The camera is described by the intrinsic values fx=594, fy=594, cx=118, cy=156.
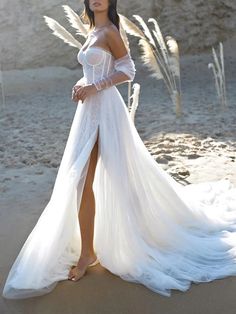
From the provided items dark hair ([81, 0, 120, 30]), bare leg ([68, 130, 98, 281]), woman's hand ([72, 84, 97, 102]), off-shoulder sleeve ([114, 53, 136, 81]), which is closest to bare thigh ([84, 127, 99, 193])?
bare leg ([68, 130, 98, 281])

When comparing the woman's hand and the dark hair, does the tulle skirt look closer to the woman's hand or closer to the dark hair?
the woman's hand

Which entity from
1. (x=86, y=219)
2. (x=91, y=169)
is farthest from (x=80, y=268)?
(x=91, y=169)

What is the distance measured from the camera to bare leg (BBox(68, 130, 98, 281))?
7.20ft

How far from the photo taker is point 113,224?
7.34ft

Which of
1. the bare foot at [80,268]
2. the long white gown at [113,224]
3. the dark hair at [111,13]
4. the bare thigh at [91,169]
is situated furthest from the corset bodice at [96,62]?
the bare foot at [80,268]

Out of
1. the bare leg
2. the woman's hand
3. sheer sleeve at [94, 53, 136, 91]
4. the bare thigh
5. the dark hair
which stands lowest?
the bare leg

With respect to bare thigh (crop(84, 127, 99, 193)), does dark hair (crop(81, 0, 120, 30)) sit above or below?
above

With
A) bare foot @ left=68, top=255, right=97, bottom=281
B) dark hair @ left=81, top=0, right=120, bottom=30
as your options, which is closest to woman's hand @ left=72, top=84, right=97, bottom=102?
dark hair @ left=81, top=0, right=120, bottom=30

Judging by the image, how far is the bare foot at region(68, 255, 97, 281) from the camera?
2.18 meters

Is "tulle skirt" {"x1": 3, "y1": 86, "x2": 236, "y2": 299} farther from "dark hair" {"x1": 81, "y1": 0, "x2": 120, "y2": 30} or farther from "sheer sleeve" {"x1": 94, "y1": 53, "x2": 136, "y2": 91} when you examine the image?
"dark hair" {"x1": 81, "y1": 0, "x2": 120, "y2": 30}

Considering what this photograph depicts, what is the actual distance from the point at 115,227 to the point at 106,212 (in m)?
0.07

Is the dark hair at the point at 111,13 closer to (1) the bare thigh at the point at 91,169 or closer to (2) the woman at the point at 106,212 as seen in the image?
(2) the woman at the point at 106,212

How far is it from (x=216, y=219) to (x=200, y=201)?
22 centimetres

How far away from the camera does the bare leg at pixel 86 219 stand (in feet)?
7.20
